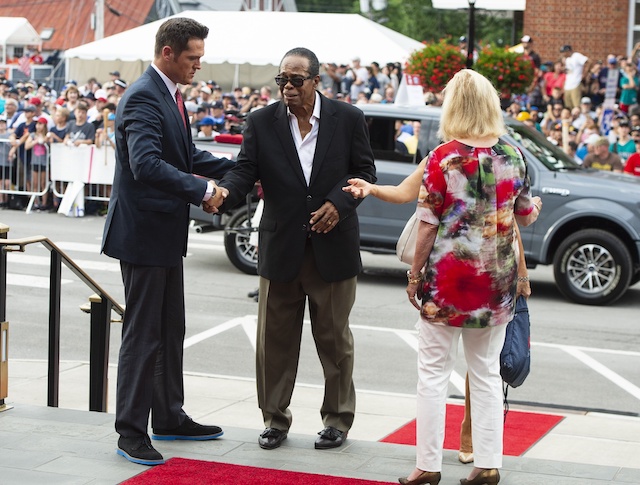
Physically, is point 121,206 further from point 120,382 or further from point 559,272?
point 559,272

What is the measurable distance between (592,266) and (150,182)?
838cm

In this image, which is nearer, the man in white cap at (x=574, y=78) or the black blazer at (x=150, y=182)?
the black blazer at (x=150, y=182)

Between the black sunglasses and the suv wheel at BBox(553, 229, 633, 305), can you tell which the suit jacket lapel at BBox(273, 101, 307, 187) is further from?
the suv wheel at BBox(553, 229, 633, 305)

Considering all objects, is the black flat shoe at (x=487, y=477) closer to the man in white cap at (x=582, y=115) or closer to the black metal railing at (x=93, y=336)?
the black metal railing at (x=93, y=336)

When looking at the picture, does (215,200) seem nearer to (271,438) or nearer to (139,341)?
(139,341)

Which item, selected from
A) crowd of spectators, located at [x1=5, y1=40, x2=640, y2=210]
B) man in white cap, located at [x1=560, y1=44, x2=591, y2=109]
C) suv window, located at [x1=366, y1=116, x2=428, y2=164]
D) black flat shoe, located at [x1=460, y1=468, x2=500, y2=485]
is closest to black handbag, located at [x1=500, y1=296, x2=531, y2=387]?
black flat shoe, located at [x1=460, y1=468, x2=500, y2=485]

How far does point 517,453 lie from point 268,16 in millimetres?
23851

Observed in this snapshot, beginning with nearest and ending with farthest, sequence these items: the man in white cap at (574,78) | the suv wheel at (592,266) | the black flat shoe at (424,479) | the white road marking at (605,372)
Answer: the black flat shoe at (424,479) → the white road marking at (605,372) → the suv wheel at (592,266) → the man in white cap at (574,78)

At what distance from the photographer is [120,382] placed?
5.64 meters

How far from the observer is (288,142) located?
5.84 m

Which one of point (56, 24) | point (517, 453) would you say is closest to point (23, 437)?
point (517, 453)

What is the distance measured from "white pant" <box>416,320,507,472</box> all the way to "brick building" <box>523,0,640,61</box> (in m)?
24.6

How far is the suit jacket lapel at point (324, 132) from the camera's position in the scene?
5.81 m

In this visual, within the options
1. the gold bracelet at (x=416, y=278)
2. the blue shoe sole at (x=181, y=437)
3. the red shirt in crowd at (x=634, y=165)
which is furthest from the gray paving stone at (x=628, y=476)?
the red shirt in crowd at (x=634, y=165)
